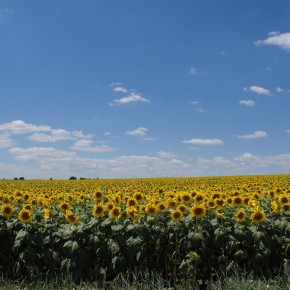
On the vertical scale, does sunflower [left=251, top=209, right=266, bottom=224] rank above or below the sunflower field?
above

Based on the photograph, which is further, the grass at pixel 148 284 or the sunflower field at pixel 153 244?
the sunflower field at pixel 153 244

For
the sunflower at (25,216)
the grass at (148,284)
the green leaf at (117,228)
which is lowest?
the grass at (148,284)

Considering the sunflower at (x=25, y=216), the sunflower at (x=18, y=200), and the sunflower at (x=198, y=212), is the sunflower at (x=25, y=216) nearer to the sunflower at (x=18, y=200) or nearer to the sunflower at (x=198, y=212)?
the sunflower at (x=18, y=200)

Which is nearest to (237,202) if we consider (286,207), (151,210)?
(286,207)

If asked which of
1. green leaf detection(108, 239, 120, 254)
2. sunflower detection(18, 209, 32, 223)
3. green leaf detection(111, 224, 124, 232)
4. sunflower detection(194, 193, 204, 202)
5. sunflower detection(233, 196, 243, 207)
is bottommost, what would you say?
green leaf detection(108, 239, 120, 254)

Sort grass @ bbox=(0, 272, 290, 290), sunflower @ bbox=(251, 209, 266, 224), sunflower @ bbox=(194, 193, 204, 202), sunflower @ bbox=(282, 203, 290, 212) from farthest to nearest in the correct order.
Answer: sunflower @ bbox=(194, 193, 204, 202), sunflower @ bbox=(282, 203, 290, 212), sunflower @ bbox=(251, 209, 266, 224), grass @ bbox=(0, 272, 290, 290)

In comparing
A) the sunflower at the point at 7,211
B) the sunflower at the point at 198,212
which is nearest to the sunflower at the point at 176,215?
the sunflower at the point at 198,212

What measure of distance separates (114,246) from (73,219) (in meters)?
1.12

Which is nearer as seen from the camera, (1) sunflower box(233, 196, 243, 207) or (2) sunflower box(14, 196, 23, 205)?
(1) sunflower box(233, 196, 243, 207)

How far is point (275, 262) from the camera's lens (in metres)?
8.33

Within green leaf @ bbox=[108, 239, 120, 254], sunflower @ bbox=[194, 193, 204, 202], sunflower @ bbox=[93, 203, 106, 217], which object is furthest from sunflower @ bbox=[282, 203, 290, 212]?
sunflower @ bbox=[93, 203, 106, 217]

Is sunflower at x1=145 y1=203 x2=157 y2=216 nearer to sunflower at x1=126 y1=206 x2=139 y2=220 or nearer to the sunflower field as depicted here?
the sunflower field

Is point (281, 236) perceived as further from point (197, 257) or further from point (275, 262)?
point (197, 257)

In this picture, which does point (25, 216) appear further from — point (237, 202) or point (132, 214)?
point (237, 202)
